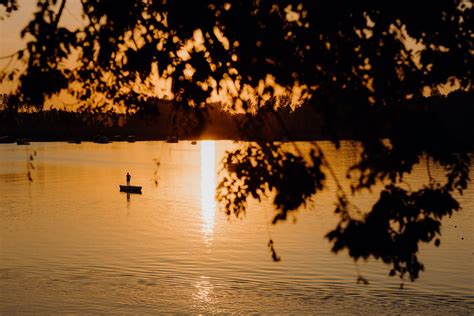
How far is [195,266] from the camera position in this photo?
191ft

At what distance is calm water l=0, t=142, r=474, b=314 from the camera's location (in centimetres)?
4575

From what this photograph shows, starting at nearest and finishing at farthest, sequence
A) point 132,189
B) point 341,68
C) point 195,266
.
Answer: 1. point 341,68
2. point 195,266
3. point 132,189

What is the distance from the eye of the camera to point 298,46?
1184 cm

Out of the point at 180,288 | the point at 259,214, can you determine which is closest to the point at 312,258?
the point at 180,288

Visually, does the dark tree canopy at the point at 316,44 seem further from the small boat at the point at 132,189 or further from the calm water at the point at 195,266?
the small boat at the point at 132,189

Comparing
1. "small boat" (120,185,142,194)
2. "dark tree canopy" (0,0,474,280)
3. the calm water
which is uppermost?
"dark tree canopy" (0,0,474,280)

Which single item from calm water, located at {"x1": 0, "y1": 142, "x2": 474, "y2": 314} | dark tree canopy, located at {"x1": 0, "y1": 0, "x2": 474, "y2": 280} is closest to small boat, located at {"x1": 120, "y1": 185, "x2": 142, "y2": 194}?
calm water, located at {"x1": 0, "y1": 142, "x2": 474, "y2": 314}

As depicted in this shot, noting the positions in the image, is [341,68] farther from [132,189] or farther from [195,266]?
[132,189]

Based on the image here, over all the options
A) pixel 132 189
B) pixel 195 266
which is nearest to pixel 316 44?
pixel 195 266

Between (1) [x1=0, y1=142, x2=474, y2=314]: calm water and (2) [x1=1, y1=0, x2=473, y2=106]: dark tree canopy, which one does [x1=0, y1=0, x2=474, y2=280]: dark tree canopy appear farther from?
(1) [x1=0, y1=142, x2=474, y2=314]: calm water

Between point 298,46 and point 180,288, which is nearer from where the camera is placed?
point 298,46

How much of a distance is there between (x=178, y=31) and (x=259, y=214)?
80.0 meters

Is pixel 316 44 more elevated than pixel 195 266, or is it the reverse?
pixel 316 44

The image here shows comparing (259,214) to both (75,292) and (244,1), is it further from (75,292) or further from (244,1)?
(244,1)
